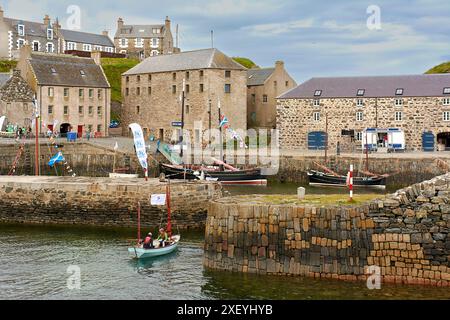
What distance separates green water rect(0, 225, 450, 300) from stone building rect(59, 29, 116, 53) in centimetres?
7121

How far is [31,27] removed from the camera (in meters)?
90.8

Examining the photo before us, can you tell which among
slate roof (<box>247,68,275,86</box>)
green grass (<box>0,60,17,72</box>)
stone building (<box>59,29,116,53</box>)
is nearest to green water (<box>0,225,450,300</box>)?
slate roof (<box>247,68,275,86</box>)

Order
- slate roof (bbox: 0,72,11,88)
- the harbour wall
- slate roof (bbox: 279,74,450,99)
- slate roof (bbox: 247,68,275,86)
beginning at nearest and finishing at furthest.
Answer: the harbour wall, slate roof (bbox: 279,74,450,99), slate roof (bbox: 0,72,11,88), slate roof (bbox: 247,68,275,86)

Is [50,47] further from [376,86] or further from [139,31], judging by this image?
[376,86]

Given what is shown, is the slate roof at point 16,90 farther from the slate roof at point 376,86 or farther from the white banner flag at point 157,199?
the white banner flag at point 157,199

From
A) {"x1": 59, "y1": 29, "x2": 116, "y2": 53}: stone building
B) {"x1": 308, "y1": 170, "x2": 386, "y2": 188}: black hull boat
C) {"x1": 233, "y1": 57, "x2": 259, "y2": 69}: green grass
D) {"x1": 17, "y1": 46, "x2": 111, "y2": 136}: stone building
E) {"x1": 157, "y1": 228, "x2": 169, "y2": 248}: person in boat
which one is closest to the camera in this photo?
{"x1": 157, "y1": 228, "x2": 169, "y2": 248}: person in boat

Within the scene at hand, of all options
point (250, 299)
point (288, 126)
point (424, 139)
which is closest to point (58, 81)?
point (288, 126)

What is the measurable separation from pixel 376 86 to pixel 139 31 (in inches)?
2056

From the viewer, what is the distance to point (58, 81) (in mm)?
65438

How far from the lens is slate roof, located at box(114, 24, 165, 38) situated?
10319cm

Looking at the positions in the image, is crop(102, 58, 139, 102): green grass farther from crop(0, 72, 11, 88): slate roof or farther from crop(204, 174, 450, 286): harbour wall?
crop(204, 174, 450, 286): harbour wall

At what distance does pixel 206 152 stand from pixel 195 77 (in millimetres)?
11671

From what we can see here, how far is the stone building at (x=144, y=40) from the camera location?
10288 cm
